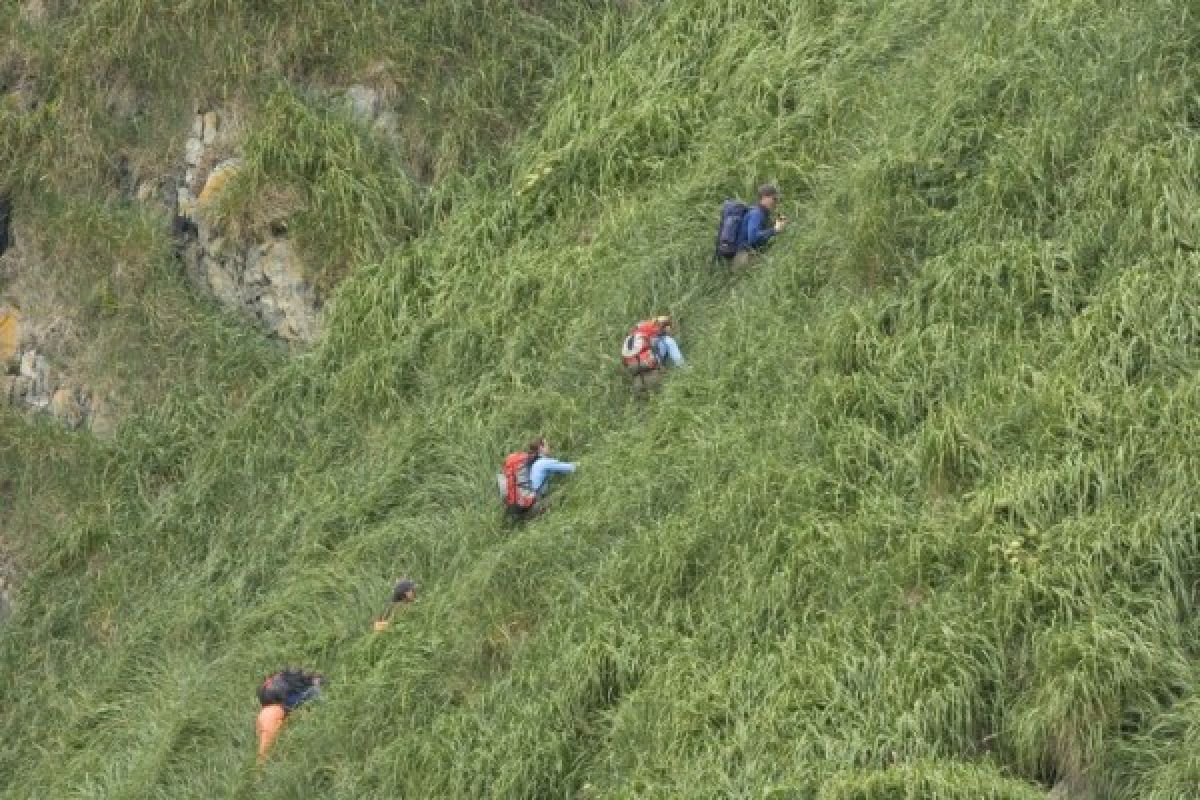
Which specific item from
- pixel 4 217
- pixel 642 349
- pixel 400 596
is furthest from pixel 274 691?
pixel 4 217

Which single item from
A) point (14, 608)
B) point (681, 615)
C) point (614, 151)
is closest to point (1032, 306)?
point (681, 615)

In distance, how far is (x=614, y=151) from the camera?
2252 cm

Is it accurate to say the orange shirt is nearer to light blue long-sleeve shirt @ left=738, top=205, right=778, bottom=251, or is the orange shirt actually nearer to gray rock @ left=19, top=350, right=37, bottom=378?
light blue long-sleeve shirt @ left=738, top=205, right=778, bottom=251

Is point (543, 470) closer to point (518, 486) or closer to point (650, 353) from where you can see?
point (518, 486)

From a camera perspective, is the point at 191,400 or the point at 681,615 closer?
the point at 681,615

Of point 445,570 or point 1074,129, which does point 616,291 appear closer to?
point 445,570

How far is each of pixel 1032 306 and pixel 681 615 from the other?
3.10 m

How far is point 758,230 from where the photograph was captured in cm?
2030

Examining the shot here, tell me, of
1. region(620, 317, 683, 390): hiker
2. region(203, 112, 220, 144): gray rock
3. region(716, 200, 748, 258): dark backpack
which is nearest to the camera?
region(620, 317, 683, 390): hiker

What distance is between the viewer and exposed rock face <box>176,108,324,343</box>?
23.8 meters

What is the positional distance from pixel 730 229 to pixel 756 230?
0.21 meters

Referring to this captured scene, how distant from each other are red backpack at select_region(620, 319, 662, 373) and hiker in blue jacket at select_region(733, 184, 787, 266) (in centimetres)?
107

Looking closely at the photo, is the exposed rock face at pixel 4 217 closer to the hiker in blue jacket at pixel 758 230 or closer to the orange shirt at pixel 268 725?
the orange shirt at pixel 268 725

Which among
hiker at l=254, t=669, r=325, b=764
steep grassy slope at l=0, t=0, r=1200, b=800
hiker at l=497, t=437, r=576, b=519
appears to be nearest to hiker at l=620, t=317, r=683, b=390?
steep grassy slope at l=0, t=0, r=1200, b=800
